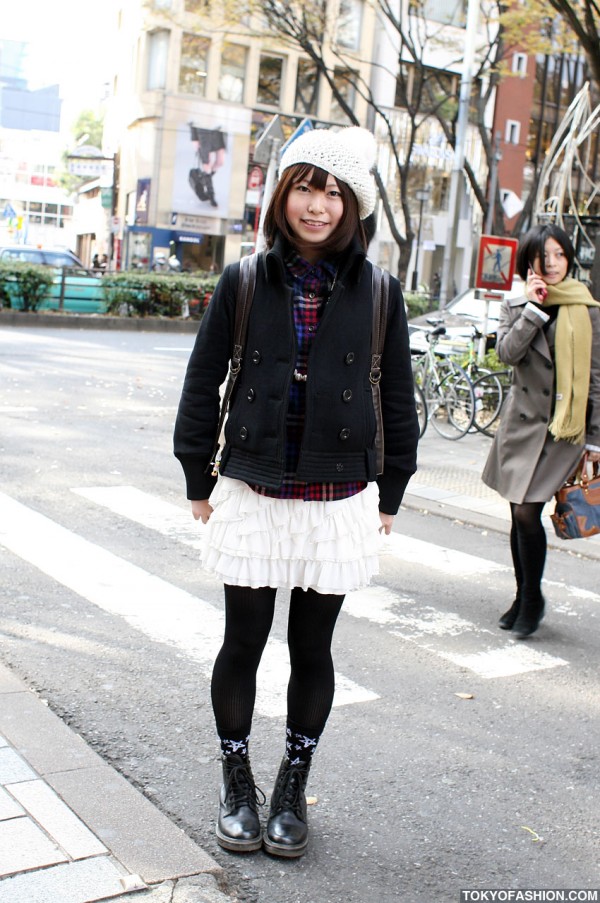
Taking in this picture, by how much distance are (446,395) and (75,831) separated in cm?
977

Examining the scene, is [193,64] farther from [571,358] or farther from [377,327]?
[377,327]

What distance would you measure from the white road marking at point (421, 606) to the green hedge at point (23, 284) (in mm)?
16715

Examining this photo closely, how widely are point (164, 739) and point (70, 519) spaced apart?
3519 mm

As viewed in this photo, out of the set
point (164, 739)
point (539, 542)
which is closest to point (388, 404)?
point (164, 739)

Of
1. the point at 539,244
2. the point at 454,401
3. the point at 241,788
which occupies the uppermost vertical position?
the point at 539,244

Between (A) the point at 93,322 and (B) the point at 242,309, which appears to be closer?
(B) the point at 242,309

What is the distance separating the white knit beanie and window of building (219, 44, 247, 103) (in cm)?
4305

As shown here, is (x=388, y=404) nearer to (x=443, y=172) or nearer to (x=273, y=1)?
(x=273, y=1)

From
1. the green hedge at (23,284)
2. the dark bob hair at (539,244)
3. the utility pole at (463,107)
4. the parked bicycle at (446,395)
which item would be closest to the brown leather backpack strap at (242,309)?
the dark bob hair at (539,244)

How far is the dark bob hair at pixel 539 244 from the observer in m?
4.94

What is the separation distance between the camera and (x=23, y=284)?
23859mm

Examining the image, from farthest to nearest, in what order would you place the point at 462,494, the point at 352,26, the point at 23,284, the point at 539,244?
the point at 352,26 < the point at 23,284 < the point at 462,494 < the point at 539,244

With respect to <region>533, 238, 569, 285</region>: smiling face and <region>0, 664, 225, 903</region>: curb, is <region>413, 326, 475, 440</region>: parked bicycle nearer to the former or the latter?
<region>533, 238, 569, 285</region>: smiling face

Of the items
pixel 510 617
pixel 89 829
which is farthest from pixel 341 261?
pixel 510 617
